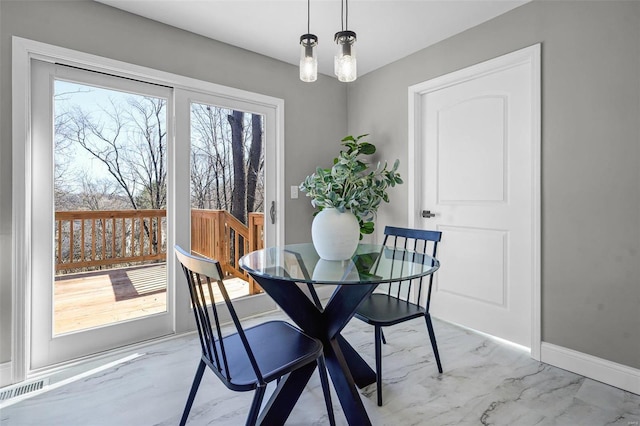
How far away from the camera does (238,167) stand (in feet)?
9.78

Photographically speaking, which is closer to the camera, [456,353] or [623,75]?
[623,75]

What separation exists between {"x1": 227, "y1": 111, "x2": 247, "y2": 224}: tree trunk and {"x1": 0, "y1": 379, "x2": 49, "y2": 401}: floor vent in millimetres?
1656

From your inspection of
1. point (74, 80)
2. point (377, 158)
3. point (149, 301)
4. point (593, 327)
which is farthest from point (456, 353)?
point (74, 80)

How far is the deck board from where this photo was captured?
2225 mm

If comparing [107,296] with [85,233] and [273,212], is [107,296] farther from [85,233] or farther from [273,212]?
[273,212]

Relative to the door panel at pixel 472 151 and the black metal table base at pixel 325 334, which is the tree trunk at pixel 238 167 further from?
the door panel at pixel 472 151

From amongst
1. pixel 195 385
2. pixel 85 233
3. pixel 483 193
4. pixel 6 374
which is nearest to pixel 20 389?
pixel 6 374

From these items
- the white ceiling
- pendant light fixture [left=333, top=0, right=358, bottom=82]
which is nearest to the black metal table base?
→ pendant light fixture [left=333, top=0, right=358, bottom=82]

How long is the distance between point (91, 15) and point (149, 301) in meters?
2.03

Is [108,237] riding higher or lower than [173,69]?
lower

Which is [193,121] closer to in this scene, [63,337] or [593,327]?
[63,337]

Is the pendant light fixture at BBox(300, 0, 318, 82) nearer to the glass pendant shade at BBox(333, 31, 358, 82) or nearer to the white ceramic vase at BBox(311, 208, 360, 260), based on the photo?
the glass pendant shade at BBox(333, 31, 358, 82)

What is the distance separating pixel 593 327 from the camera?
6.60 ft

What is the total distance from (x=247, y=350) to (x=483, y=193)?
2222 mm
